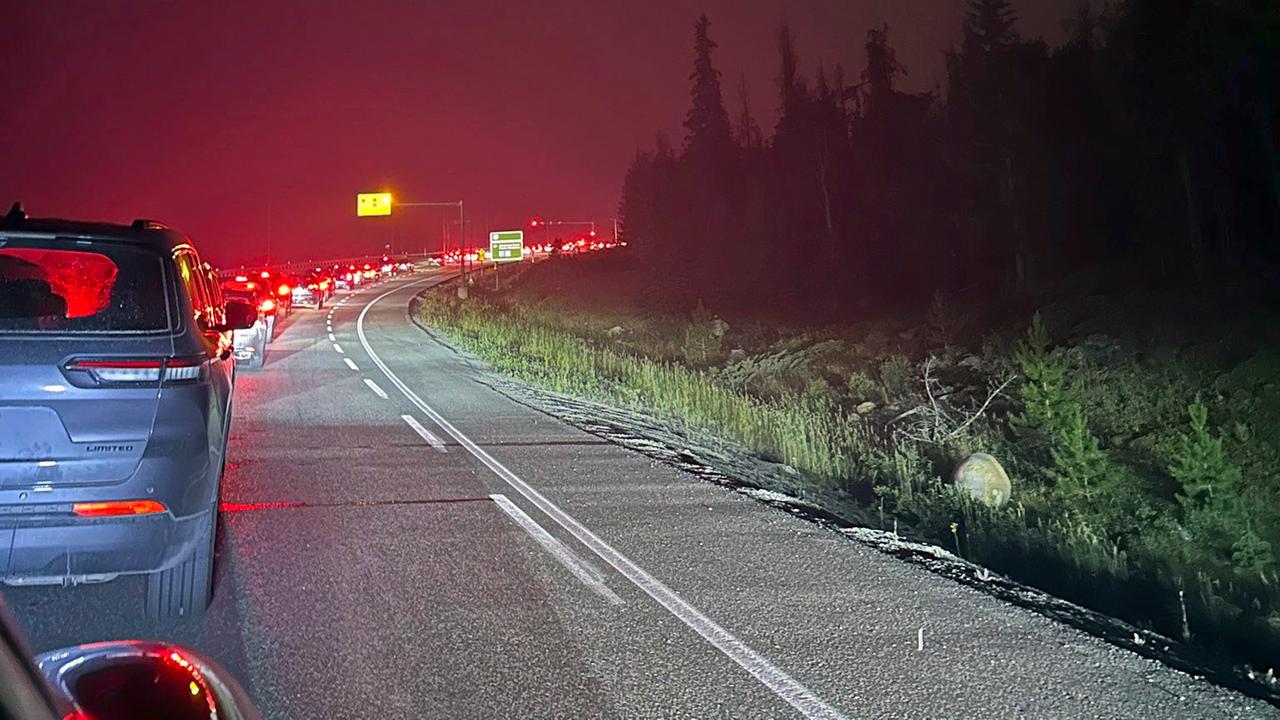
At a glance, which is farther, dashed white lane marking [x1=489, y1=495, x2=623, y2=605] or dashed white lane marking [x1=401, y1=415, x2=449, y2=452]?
dashed white lane marking [x1=401, y1=415, x2=449, y2=452]

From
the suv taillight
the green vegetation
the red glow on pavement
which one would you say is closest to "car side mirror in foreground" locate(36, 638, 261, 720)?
the suv taillight

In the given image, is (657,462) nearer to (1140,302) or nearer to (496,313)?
(1140,302)

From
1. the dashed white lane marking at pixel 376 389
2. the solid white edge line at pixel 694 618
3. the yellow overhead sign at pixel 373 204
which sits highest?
the yellow overhead sign at pixel 373 204

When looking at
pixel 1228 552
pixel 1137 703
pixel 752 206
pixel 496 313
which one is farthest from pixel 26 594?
pixel 752 206

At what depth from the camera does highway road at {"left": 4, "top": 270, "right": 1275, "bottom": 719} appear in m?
4.89

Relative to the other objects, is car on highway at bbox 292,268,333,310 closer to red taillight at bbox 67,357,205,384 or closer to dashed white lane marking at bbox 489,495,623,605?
dashed white lane marking at bbox 489,495,623,605

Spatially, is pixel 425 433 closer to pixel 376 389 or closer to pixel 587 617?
pixel 376 389

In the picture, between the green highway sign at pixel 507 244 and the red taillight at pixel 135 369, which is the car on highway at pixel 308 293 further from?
the red taillight at pixel 135 369

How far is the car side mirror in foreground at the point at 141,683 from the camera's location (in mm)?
2096

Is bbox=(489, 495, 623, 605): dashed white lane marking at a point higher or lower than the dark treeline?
lower

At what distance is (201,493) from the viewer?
567 cm

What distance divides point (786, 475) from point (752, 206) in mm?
82318

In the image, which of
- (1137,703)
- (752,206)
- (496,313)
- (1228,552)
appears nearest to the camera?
(1137,703)

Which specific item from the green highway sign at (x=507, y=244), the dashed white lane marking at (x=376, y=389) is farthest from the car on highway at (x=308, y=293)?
the dashed white lane marking at (x=376, y=389)
